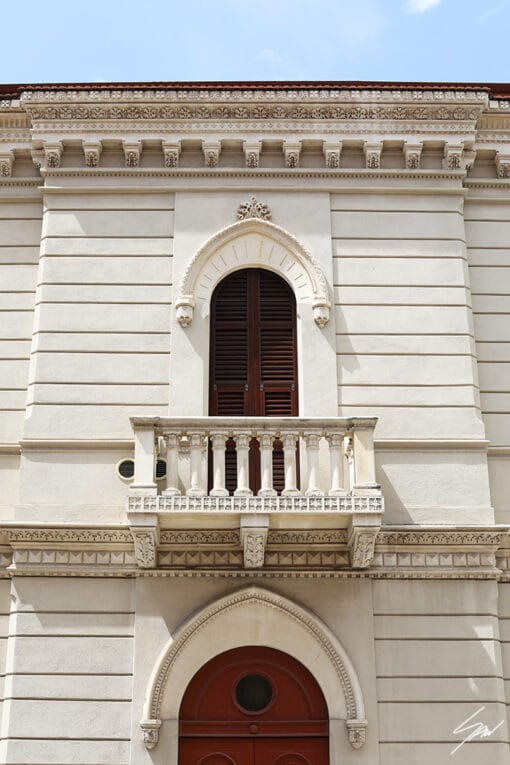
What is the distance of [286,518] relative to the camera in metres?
13.3

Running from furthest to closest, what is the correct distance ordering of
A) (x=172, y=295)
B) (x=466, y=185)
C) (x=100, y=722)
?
(x=466, y=185) < (x=172, y=295) < (x=100, y=722)

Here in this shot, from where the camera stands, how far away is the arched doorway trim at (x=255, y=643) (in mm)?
13211

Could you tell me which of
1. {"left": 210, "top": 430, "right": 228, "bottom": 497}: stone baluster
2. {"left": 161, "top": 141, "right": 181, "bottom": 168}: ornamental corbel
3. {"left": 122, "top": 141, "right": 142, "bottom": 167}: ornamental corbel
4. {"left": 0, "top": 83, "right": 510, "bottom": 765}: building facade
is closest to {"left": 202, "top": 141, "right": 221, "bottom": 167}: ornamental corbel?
{"left": 0, "top": 83, "right": 510, "bottom": 765}: building facade

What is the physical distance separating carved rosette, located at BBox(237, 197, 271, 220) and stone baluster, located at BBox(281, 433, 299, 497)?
4143mm

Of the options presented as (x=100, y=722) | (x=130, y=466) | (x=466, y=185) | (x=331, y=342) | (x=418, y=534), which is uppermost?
(x=466, y=185)

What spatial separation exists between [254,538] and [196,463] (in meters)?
1.31

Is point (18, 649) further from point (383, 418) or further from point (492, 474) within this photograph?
point (492, 474)

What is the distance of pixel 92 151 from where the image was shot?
16062 millimetres

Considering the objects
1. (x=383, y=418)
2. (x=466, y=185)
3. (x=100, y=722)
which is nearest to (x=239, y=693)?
(x=100, y=722)

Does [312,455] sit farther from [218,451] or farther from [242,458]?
[218,451]

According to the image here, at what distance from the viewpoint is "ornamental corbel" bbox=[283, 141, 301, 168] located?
16.1 metres

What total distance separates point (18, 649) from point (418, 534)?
5837 mm

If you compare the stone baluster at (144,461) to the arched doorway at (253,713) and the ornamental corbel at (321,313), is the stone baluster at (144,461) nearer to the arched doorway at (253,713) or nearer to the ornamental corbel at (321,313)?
the arched doorway at (253,713)

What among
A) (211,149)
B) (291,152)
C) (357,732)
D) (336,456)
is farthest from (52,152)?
(357,732)
